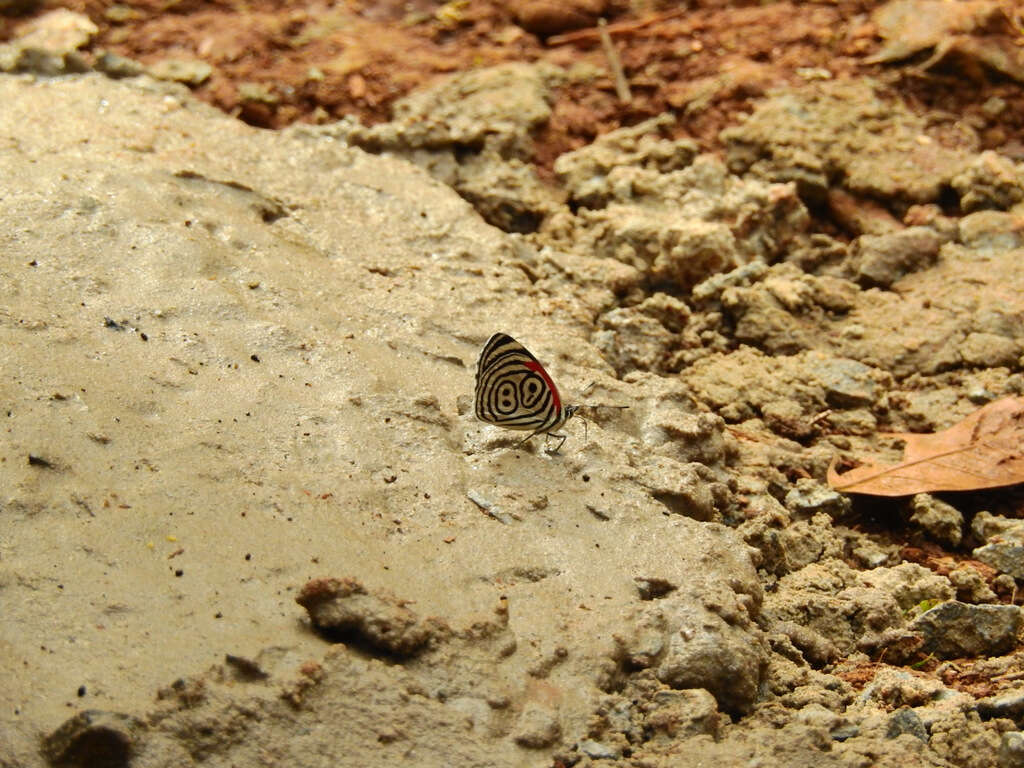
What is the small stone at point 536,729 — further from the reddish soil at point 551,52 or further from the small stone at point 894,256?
the reddish soil at point 551,52

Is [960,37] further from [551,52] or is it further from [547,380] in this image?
[547,380]

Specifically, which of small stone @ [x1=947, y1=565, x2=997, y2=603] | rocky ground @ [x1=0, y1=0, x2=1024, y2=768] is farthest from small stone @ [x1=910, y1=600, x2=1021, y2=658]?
small stone @ [x1=947, y1=565, x2=997, y2=603]

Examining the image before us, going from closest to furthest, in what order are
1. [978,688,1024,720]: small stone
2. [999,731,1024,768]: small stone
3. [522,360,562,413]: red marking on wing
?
[999,731,1024,768]: small stone, [978,688,1024,720]: small stone, [522,360,562,413]: red marking on wing

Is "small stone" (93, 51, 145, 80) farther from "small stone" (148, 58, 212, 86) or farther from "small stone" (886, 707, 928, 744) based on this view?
"small stone" (886, 707, 928, 744)

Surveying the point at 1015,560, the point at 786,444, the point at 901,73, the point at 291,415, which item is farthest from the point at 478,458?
the point at 901,73

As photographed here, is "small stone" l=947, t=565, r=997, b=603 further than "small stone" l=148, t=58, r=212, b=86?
No

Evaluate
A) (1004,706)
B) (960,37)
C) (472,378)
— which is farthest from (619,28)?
(1004,706)

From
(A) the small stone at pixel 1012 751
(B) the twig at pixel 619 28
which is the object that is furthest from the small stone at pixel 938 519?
(B) the twig at pixel 619 28
